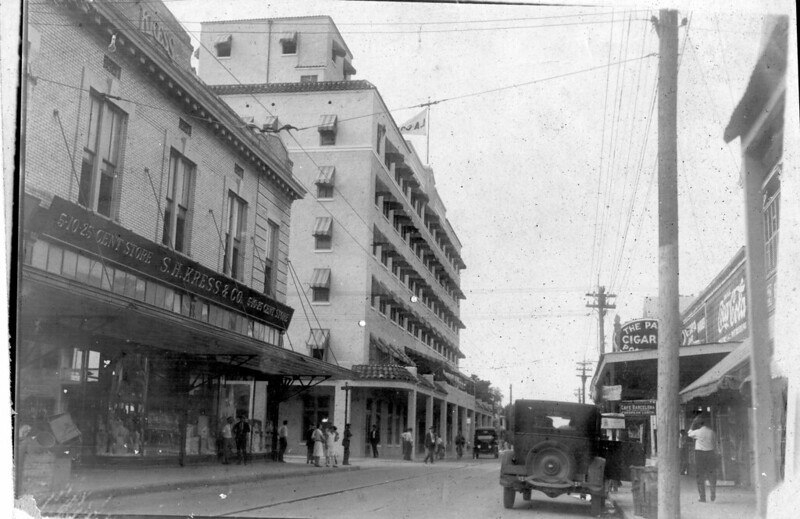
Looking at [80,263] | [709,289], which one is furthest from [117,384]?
[709,289]

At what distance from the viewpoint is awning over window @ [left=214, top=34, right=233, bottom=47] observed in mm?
13977

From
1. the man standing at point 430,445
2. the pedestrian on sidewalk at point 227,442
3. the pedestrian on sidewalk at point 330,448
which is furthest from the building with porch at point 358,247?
the pedestrian on sidewalk at point 227,442

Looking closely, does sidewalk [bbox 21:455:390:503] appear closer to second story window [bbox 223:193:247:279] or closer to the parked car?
second story window [bbox 223:193:247:279]

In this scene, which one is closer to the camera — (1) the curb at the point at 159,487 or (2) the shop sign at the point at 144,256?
(1) the curb at the point at 159,487

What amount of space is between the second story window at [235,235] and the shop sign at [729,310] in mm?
11940

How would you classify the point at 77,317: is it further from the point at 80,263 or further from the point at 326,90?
the point at 326,90

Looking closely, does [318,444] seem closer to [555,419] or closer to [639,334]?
[639,334]

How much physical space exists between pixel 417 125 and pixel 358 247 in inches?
500

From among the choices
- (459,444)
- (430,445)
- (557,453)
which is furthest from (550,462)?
(459,444)

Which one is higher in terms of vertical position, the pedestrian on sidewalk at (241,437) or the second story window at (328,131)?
the second story window at (328,131)

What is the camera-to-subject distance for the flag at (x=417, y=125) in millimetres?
12391

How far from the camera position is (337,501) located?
529 inches

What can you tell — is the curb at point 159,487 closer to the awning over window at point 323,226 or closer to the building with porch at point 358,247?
the building with porch at point 358,247

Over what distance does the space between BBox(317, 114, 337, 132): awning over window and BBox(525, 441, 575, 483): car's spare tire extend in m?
10.8
